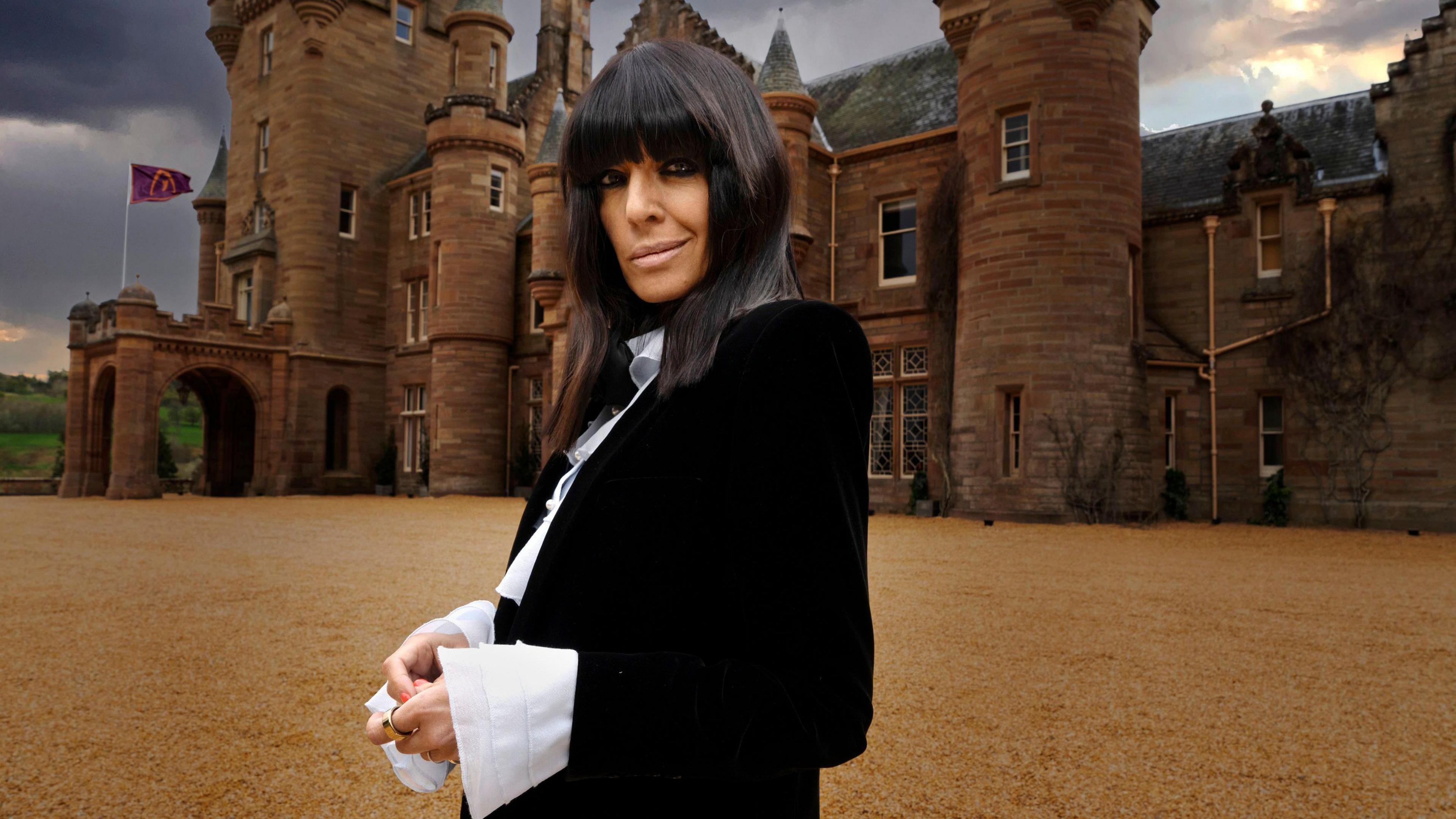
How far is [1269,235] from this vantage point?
50.3ft

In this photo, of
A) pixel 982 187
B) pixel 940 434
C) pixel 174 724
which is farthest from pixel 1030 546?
pixel 174 724

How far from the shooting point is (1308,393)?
47.1 feet

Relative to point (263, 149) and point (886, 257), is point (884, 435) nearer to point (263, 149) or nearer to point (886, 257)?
point (886, 257)

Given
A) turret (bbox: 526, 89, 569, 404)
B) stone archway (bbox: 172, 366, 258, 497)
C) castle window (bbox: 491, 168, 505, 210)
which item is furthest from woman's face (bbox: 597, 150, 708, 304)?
stone archway (bbox: 172, 366, 258, 497)

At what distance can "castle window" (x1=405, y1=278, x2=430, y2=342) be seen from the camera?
24.7 meters

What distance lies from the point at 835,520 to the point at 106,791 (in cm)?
353

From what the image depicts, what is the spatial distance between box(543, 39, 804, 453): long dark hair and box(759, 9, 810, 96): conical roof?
1599cm

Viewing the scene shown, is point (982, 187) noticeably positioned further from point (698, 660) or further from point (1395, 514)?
point (698, 660)

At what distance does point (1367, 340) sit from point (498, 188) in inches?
754

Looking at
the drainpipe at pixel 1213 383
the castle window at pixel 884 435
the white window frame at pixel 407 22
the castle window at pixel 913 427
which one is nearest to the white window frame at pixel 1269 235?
the drainpipe at pixel 1213 383

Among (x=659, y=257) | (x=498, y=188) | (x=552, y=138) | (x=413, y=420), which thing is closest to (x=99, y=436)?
(x=413, y=420)

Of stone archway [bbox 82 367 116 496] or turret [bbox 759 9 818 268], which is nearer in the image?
turret [bbox 759 9 818 268]

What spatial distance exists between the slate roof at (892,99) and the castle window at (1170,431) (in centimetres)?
636

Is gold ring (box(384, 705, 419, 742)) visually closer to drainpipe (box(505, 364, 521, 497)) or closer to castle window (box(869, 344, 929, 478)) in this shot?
castle window (box(869, 344, 929, 478))
